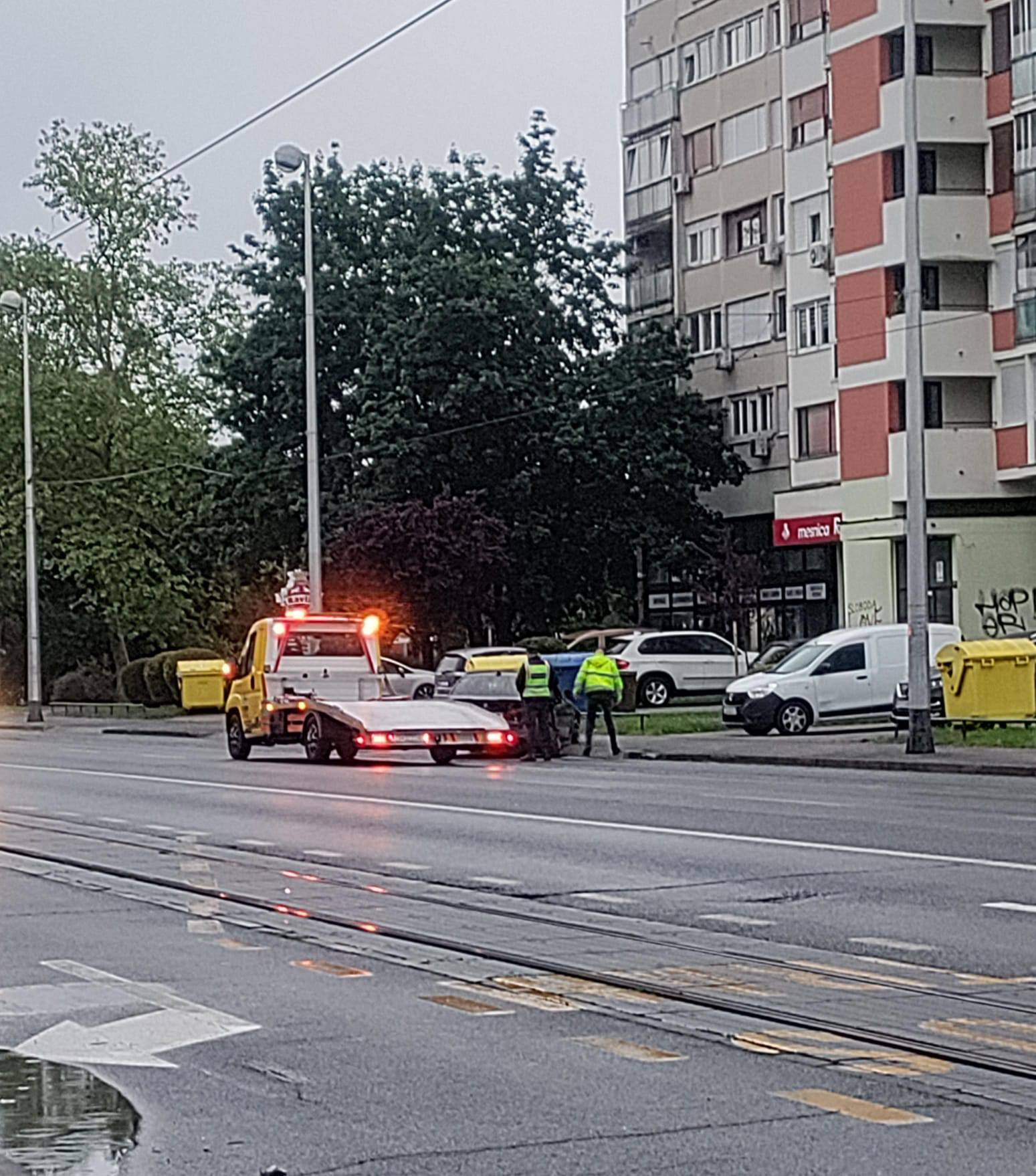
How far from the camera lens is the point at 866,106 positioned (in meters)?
48.8

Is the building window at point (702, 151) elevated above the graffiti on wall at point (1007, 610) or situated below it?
above

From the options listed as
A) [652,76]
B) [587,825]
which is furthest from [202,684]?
[587,825]

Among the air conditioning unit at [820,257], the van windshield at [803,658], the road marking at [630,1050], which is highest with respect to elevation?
the air conditioning unit at [820,257]

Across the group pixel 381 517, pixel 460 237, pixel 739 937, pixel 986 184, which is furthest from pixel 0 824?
pixel 460 237

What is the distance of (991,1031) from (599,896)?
4898mm

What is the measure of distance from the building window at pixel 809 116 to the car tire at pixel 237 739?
85.6ft

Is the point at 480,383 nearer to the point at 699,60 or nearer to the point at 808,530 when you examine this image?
the point at 808,530

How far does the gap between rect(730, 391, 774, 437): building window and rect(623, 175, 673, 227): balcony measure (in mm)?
6462

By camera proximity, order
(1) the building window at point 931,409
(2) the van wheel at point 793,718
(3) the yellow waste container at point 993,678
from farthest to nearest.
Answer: (1) the building window at point 931,409, (2) the van wheel at point 793,718, (3) the yellow waste container at point 993,678

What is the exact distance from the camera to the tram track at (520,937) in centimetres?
830

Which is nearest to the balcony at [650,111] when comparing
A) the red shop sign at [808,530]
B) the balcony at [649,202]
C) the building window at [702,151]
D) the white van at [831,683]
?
the building window at [702,151]

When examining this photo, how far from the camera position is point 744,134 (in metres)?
58.6

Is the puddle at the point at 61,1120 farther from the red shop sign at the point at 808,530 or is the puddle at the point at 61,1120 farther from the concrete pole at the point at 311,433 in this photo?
the red shop sign at the point at 808,530

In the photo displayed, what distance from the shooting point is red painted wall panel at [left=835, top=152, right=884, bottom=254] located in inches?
1913
